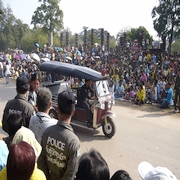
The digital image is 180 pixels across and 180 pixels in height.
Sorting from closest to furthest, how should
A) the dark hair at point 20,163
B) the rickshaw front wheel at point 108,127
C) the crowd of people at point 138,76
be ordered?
the dark hair at point 20,163 < the rickshaw front wheel at point 108,127 < the crowd of people at point 138,76

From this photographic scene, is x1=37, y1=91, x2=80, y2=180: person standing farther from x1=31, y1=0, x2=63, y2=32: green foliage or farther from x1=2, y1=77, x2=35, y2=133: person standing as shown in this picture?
x1=31, y1=0, x2=63, y2=32: green foliage

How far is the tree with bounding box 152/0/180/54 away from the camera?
26.4 m

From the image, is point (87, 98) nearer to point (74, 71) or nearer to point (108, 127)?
point (74, 71)

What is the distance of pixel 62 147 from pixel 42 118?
698mm

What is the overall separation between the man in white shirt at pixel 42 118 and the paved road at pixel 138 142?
8.41ft

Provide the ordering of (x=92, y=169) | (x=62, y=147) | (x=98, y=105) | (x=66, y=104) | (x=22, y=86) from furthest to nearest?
1. (x=98, y=105)
2. (x=22, y=86)
3. (x=66, y=104)
4. (x=62, y=147)
5. (x=92, y=169)

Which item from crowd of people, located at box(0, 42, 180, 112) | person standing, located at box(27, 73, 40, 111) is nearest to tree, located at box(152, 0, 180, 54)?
crowd of people, located at box(0, 42, 180, 112)

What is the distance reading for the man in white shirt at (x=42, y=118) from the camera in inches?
118

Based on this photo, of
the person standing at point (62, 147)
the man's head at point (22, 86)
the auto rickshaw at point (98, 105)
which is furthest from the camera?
the auto rickshaw at point (98, 105)

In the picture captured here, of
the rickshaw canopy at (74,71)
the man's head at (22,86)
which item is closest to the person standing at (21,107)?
the man's head at (22,86)

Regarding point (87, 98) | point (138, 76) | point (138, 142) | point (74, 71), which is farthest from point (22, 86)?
point (138, 76)

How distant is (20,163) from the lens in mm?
1642

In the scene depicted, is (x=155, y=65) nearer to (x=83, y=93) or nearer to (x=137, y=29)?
(x=83, y=93)

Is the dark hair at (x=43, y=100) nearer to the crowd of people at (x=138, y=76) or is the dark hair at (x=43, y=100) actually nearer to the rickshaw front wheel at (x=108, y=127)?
the rickshaw front wheel at (x=108, y=127)
